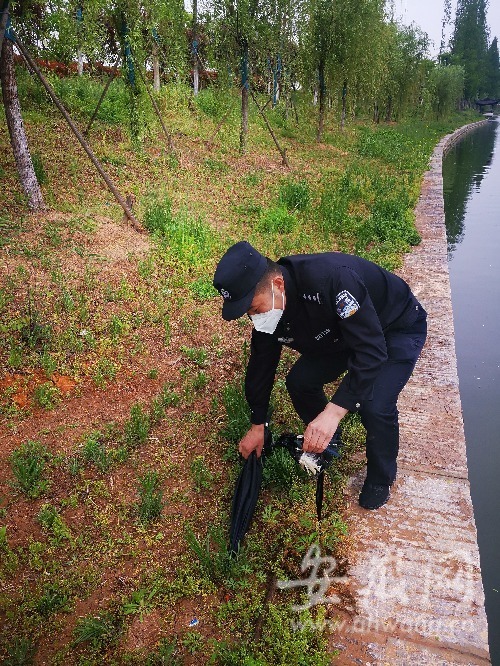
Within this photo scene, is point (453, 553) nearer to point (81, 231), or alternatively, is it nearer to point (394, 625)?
point (394, 625)

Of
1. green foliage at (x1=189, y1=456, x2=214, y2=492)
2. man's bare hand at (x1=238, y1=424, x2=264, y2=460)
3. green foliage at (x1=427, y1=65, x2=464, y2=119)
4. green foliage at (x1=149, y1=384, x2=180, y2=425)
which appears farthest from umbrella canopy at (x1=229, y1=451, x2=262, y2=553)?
green foliage at (x1=427, y1=65, x2=464, y2=119)

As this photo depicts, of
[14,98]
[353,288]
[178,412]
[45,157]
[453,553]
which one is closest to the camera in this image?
[353,288]

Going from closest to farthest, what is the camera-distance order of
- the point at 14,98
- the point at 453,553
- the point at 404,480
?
the point at 453,553 < the point at 404,480 < the point at 14,98

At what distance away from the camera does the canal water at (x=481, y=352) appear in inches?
136

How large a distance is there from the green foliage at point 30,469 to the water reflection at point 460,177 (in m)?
8.13

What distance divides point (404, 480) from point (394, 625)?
1.05m

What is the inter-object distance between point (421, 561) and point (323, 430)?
1.07m

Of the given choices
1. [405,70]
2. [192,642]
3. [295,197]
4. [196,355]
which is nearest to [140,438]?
[196,355]

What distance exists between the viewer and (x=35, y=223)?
6574 millimetres

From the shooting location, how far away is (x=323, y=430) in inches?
95.3

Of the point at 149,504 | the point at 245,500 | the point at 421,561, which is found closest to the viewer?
the point at 421,561

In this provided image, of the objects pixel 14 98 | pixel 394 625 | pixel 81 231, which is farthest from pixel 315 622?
pixel 14 98

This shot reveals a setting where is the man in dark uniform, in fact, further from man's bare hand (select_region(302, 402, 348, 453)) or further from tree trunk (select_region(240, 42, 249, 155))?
tree trunk (select_region(240, 42, 249, 155))

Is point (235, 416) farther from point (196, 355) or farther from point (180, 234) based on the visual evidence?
point (180, 234)
